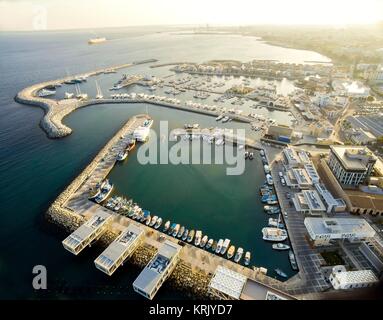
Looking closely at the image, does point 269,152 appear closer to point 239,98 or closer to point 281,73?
point 239,98

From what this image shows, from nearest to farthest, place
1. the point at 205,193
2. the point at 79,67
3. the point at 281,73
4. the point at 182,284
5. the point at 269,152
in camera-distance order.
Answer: the point at 182,284, the point at 205,193, the point at 269,152, the point at 281,73, the point at 79,67

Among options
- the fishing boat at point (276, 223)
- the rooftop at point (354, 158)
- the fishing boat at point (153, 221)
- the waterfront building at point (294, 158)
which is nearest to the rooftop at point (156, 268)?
the fishing boat at point (153, 221)

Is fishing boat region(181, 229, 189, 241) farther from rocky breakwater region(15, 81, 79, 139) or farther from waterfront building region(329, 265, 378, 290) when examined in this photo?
rocky breakwater region(15, 81, 79, 139)

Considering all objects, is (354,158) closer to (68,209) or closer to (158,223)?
(158,223)

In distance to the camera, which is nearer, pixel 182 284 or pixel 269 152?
pixel 182 284
